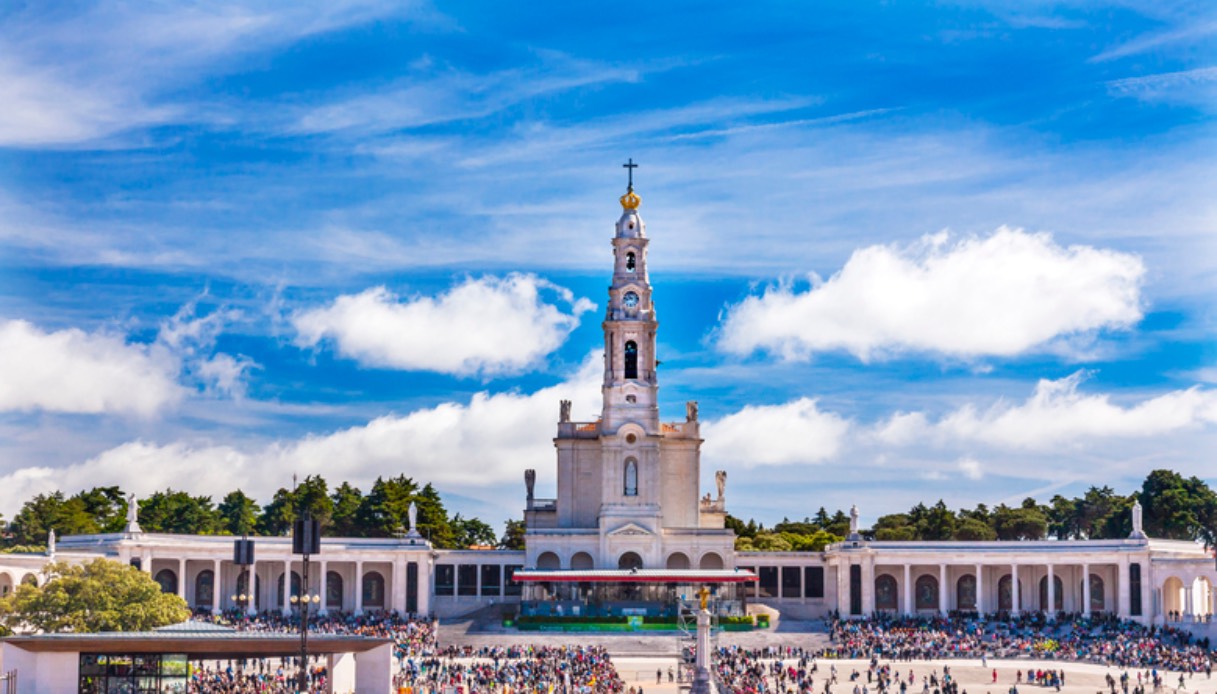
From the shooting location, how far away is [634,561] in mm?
110562

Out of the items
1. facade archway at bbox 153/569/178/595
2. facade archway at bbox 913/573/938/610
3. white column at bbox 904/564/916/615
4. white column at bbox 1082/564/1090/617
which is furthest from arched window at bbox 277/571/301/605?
white column at bbox 1082/564/1090/617

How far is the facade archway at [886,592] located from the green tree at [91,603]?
150 ft

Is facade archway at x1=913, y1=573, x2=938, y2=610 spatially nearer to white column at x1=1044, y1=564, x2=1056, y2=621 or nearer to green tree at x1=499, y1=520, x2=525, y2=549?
white column at x1=1044, y1=564, x2=1056, y2=621

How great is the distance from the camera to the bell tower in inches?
4471

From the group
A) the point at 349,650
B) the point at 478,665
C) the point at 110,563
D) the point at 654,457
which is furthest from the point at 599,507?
the point at 349,650

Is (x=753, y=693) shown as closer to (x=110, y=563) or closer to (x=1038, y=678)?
(x=1038, y=678)

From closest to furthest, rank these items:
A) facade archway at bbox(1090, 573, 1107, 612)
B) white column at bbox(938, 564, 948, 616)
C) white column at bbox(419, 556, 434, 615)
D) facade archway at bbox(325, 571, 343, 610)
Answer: white column at bbox(419, 556, 434, 615), facade archway at bbox(1090, 573, 1107, 612), white column at bbox(938, 564, 948, 616), facade archway at bbox(325, 571, 343, 610)

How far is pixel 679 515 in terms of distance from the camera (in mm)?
114750

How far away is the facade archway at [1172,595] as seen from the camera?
10235 centimetres

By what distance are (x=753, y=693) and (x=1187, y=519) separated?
207 feet

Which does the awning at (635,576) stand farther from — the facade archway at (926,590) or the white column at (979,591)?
the white column at (979,591)

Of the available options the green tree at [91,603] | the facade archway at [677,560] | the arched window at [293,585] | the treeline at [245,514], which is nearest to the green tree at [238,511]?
the treeline at [245,514]

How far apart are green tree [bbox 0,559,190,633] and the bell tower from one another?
37380mm

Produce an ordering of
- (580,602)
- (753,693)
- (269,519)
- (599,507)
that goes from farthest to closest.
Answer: (269,519), (599,507), (580,602), (753,693)
